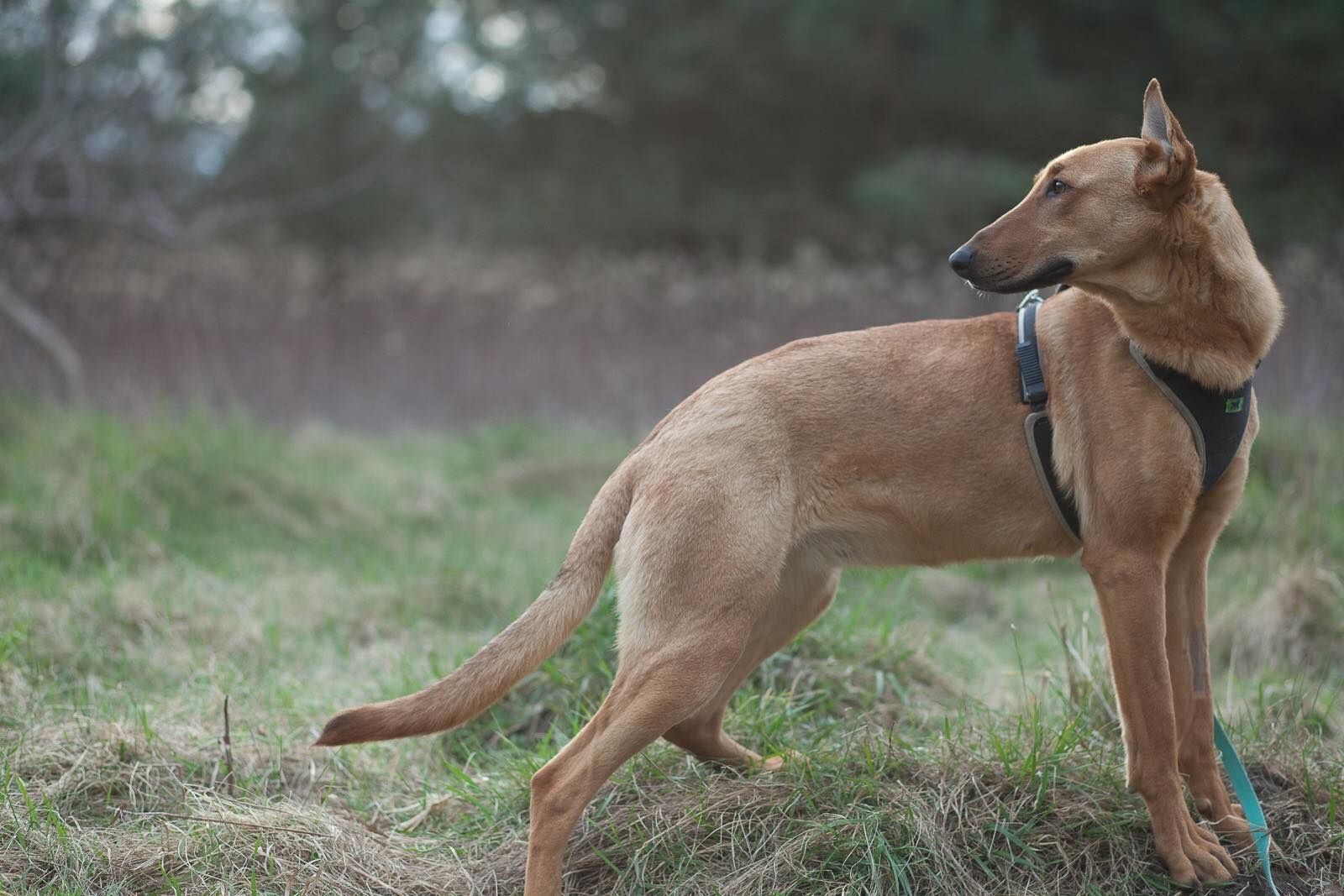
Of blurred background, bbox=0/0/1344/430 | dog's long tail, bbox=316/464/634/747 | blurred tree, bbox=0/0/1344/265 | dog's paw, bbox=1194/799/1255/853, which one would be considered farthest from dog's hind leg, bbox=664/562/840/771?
blurred tree, bbox=0/0/1344/265

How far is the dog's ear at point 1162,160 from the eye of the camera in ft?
8.34

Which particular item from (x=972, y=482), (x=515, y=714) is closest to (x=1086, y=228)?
(x=972, y=482)

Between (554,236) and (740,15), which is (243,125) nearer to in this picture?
(554,236)

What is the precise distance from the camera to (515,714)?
3.62 meters

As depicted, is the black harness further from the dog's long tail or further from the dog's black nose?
the dog's long tail

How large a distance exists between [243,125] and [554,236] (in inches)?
184

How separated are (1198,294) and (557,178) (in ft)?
45.8

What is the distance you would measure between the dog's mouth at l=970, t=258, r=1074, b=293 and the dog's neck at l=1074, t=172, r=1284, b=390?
0.30 feet

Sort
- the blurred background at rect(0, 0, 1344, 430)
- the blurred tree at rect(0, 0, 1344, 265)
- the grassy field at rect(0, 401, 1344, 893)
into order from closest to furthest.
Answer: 1. the grassy field at rect(0, 401, 1344, 893)
2. the blurred background at rect(0, 0, 1344, 430)
3. the blurred tree at rect(0, 0, 1344, 265)

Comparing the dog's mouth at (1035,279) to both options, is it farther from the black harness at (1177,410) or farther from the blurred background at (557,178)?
the blurred background at (557,178)

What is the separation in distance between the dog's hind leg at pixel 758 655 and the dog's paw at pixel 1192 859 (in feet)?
3.17

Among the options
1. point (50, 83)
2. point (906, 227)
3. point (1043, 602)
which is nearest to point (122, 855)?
point (1043, 602)

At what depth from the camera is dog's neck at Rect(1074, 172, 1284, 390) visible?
2.63 meters

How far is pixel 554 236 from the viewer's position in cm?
1591
